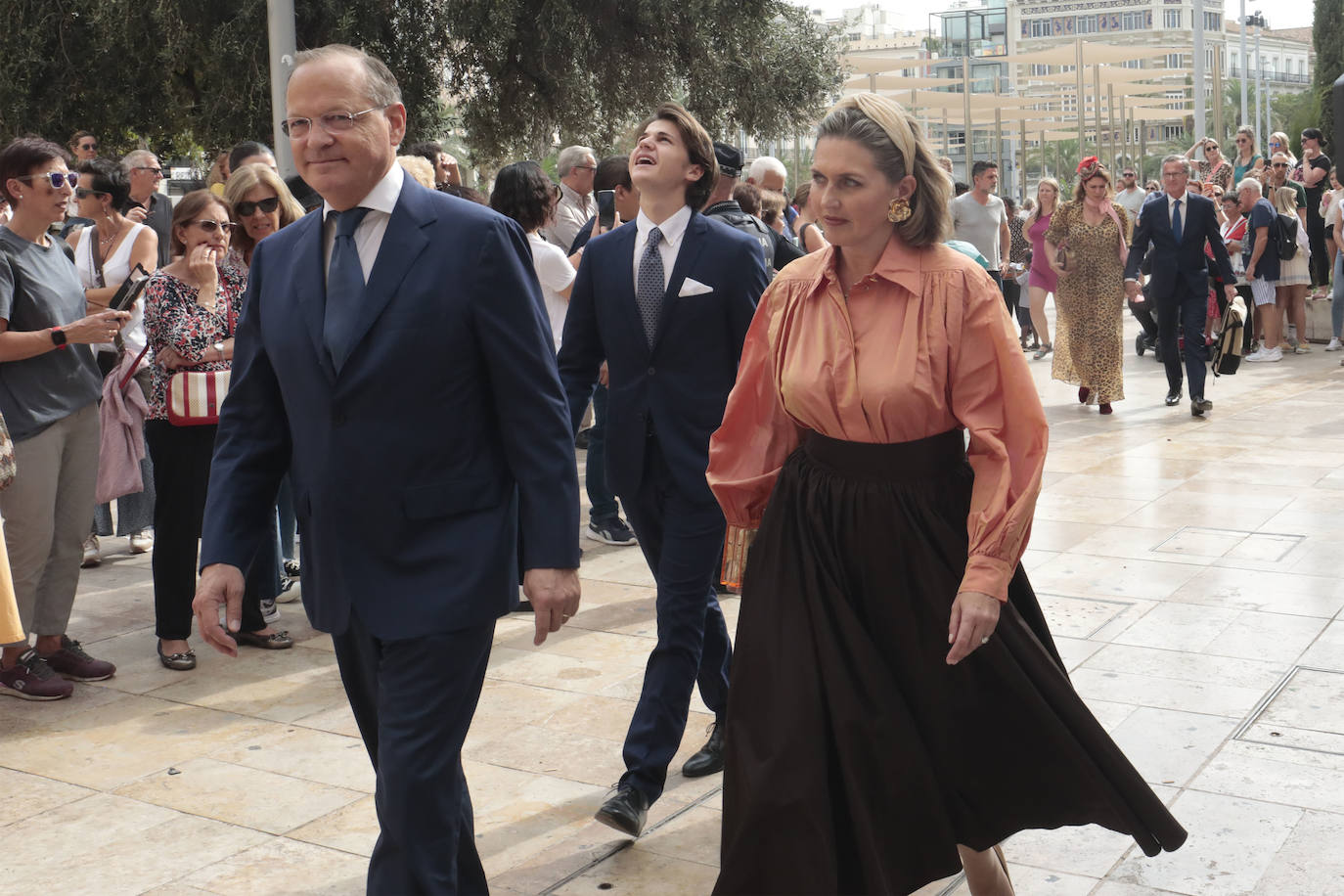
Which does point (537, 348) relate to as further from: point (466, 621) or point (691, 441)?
point (691, 441)

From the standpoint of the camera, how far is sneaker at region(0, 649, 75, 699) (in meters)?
5.82

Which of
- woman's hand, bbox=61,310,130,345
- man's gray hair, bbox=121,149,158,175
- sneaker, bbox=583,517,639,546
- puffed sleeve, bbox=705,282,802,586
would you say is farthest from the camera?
man's gray hair, bbox=121,149,158,175

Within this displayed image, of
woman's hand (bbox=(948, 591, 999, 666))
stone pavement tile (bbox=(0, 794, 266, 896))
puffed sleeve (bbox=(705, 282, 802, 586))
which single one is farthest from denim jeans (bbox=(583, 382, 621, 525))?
woman's hand (bbox=(948, 591, 999, 666))

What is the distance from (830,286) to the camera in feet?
10.9

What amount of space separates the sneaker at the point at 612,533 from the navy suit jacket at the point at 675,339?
371cm

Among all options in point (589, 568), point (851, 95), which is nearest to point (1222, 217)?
point (589, 568)

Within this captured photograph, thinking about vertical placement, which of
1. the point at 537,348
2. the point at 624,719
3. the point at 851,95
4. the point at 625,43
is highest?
the point at 625,43

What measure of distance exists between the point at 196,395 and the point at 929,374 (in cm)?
375

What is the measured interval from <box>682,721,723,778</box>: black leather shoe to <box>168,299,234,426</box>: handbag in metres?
2.47

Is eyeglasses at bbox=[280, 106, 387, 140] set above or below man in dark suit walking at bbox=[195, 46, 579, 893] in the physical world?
above

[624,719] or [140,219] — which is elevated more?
[140,219]

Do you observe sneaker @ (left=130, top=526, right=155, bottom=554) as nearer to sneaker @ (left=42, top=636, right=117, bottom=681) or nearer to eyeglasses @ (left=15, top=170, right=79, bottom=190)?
sneaker @ (left=42, top=636, right=117, bottom=681)

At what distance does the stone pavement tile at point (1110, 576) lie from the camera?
22.9 ft

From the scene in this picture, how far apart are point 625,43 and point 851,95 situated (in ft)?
50.7
